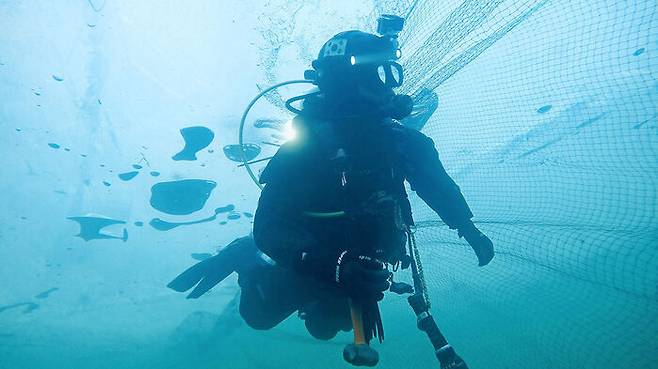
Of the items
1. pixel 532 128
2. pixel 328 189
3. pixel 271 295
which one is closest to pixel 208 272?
pixel 271 295

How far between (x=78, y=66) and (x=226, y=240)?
39.1 feet

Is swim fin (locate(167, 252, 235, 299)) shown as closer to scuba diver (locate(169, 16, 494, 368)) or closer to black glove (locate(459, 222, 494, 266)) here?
scuba diver (locate(169, 16, 494, 368))

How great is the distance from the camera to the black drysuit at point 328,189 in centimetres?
243

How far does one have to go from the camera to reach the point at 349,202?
Answer: 250 cm

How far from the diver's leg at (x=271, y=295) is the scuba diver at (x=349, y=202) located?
0.01m

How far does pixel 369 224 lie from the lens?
2326mm

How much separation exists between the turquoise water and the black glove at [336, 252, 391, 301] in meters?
3.27

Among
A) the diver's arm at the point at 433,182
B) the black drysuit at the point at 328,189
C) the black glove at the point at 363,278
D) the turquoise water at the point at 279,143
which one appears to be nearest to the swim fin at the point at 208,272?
the turquoise water at the point at 279,143

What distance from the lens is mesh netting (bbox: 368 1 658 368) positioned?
17.8 feet

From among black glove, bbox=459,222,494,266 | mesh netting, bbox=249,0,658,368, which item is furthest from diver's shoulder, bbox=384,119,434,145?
mesh netting, bbox=249,0,658,368

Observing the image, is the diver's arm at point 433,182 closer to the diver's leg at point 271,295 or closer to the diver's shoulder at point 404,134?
the diver's shoulder at point 404,134

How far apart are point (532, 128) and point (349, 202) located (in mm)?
14143

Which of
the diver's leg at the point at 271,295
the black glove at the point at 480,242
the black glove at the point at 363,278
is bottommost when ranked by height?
the diver's leg at the point at 271,295

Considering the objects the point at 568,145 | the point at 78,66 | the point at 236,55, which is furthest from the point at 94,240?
the point at 568,145
